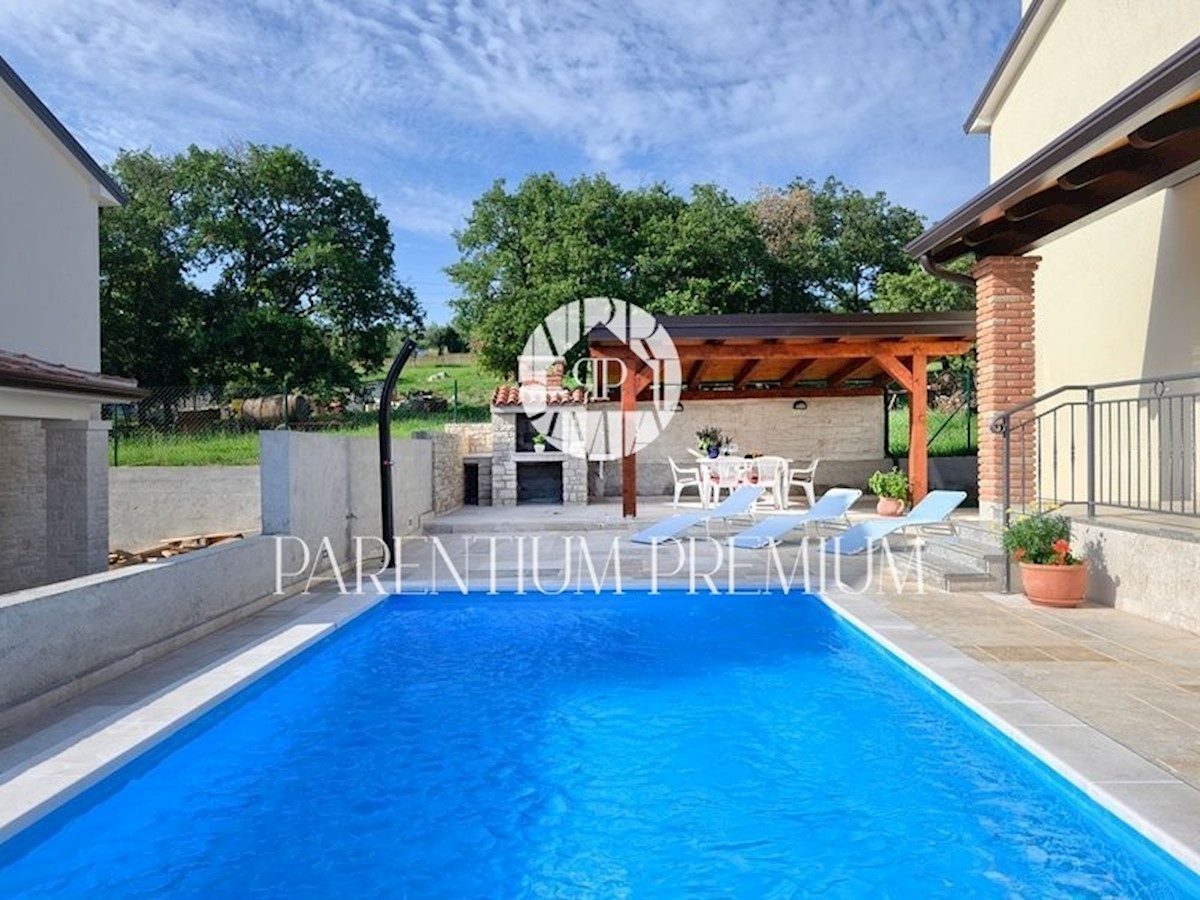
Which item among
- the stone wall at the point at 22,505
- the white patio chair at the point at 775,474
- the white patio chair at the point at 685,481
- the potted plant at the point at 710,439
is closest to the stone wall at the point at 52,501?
the stone wall at the point at 22,505

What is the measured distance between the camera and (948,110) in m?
23.6

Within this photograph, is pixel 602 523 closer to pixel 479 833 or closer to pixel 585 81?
pixel 479 833

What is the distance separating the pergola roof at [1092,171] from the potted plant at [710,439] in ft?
26.8

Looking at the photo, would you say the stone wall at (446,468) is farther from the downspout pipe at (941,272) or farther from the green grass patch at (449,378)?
the downspout pipe at (941,272)

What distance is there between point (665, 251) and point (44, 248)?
22.7 m

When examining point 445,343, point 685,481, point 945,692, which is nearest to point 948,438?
point 685,481

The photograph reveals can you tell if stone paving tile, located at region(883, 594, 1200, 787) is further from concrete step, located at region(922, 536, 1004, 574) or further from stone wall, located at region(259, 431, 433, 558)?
stone wall, located at region(259, 431, 433, 558)

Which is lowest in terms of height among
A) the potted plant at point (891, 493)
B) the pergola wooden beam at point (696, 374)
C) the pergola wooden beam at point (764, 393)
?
the potted plant at point (891, 493)

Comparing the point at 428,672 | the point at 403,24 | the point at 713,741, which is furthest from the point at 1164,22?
the point at 403,24

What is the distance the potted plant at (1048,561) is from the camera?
21.7 feet

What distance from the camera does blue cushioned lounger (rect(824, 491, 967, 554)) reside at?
29.5ft

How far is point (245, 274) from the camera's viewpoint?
96.1 ft

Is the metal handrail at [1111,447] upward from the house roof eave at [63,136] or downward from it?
downward

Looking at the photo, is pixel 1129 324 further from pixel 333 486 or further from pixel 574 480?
pixel 574 480
